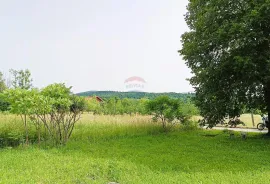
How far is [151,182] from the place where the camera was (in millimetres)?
4359

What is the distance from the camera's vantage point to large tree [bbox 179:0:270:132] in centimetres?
832

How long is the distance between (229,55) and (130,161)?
18.8 ft

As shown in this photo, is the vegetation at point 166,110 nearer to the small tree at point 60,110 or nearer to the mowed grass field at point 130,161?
the mowed grass field at point 130,161

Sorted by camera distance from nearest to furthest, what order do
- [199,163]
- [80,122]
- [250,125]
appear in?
[199,163] < [80,122] < [250,125]

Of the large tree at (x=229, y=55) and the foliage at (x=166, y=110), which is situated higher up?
the large tree at (x=229, y=55)

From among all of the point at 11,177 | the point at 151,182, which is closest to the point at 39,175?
the point at 11,177

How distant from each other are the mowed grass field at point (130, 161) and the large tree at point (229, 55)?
1.70 meters

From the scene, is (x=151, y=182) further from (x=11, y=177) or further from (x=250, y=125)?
(x=250, y=125)

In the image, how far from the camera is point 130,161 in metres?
5.89

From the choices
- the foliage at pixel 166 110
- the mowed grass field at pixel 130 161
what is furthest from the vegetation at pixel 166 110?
the mowed grass field at pixel 130 161

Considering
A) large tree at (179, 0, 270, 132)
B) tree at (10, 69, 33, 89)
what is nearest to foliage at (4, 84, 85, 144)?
large tree at (179, 0, 270, 132)

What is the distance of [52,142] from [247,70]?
6.64 metres

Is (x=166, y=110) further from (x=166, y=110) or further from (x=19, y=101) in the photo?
(x=19, y=101)

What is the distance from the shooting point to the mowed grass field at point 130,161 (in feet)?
14.8
